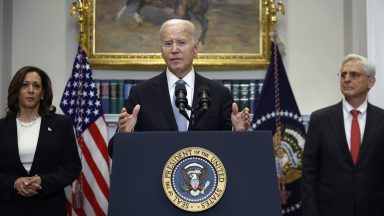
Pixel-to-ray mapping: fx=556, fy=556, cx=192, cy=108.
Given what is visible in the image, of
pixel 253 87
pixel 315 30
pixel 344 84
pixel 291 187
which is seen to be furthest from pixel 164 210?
pixel 315 30

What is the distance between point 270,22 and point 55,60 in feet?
8.09

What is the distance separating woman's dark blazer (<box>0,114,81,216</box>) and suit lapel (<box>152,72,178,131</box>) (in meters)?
1.43

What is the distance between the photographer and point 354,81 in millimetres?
4121

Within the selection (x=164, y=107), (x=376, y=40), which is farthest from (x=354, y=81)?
(x=164, y=107)

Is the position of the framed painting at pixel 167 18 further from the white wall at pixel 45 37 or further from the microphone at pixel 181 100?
the microphone at pixel 181 100

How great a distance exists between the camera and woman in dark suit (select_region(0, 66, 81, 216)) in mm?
3941

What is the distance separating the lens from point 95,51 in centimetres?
625

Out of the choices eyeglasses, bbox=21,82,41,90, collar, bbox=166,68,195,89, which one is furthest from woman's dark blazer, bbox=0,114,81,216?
collar, bbox=166,68,195,89

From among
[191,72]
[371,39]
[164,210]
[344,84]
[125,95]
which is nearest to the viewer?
[164,210]

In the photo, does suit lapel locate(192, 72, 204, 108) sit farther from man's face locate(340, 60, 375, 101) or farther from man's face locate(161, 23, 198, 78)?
man's face locate(340, 60, 375, 101)

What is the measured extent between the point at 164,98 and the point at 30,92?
1.68 meters

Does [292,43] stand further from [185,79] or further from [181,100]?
[181,100]

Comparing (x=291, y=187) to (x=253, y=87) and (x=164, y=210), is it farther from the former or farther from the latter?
(x=164, y=210)

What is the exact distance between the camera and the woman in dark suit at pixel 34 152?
3.94 m
